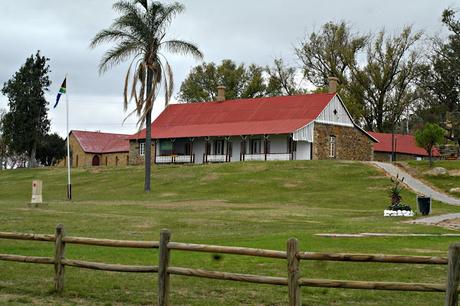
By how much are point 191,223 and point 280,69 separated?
5848 centimetres

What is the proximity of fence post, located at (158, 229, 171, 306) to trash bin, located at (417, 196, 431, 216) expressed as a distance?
65.1 ft

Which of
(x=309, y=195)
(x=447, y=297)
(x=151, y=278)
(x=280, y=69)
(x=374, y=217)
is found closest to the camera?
(x=447, y=297)

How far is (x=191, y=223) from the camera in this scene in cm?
2308

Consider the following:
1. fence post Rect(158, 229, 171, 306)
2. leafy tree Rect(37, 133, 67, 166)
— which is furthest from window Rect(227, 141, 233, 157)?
fence post Rect(158, 229, 171, 306)

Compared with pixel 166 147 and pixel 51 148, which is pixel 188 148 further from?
pixel 51 148

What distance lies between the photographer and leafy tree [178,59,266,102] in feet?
280

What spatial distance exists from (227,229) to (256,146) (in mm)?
38227

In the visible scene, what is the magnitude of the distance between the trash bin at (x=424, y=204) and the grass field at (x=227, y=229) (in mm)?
1787

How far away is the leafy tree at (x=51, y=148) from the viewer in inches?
2881

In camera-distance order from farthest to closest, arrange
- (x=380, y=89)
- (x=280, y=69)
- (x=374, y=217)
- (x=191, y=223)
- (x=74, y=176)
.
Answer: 1. (x=280, y=69)
2. (x=380, y=89)
3. (x=74, y=176)
4. (x=374, y=217)
5. (x=191, y=223)

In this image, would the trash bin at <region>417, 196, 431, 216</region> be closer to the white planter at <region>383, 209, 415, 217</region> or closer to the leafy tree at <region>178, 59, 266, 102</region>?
the white planter at <region>383, 209, 415, 217</region>

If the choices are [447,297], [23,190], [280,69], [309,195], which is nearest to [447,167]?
[309,195]

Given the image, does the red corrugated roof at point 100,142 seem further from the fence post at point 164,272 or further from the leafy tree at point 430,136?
the fence post at point 164,272

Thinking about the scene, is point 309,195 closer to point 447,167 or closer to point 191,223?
point 447,167
